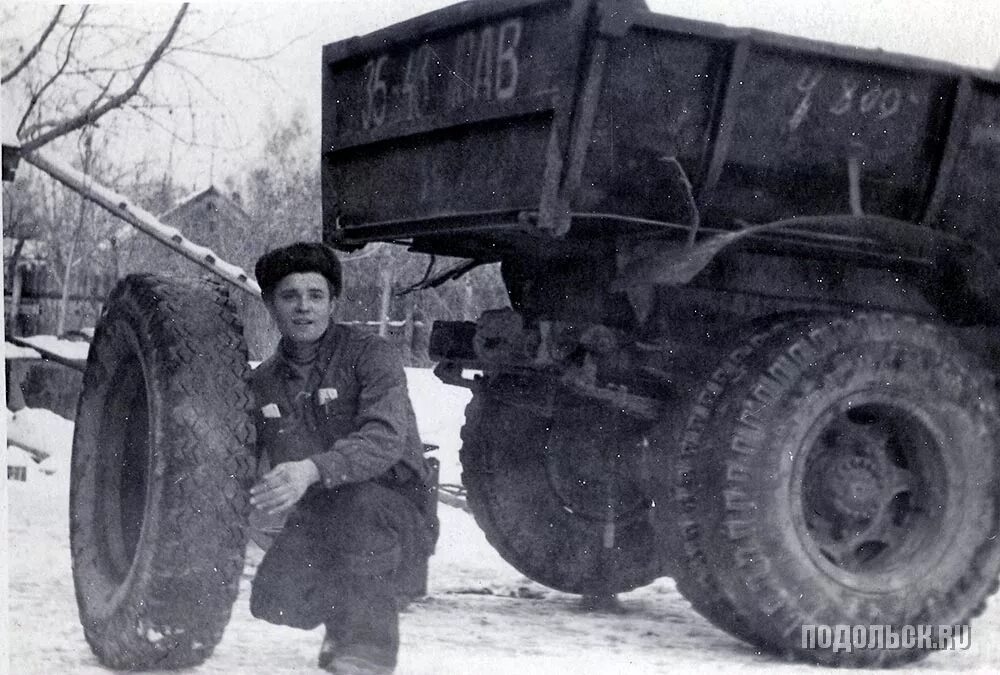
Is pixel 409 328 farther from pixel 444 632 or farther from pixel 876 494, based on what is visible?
pixel 876 494

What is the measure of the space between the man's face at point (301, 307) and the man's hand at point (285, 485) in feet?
1.47

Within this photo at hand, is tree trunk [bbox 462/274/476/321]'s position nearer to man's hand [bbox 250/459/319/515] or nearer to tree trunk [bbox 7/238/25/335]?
tree trunk [bbox 7/238/25/335]

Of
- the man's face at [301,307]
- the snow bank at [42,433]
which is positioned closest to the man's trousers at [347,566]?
the man's face at [301,307]

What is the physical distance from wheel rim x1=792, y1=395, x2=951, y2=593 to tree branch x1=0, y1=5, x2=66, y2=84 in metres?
2.77

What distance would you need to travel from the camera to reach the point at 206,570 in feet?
10.3

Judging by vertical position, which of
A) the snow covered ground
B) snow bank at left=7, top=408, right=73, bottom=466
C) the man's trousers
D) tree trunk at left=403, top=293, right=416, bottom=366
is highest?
tree trunk at left=403, top=293, right=416, bottom=366

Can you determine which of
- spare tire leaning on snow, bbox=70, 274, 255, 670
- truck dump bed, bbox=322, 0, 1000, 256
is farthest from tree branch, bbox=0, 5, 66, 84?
truck dump bed, bbox=322, 0, 1000, 256

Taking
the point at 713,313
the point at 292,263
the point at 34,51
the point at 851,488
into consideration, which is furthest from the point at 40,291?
the point at 851,488

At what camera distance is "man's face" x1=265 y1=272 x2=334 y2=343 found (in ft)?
11.2

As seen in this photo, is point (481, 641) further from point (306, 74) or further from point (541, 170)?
point (306, 74)

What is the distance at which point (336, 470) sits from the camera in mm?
3141

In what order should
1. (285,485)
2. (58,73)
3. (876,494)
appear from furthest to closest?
(58,73) < (876,494) < (285,485)

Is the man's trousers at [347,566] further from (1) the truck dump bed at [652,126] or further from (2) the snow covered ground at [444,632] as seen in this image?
(1) the truck dump bed at [652,126]

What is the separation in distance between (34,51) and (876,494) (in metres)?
3.08
